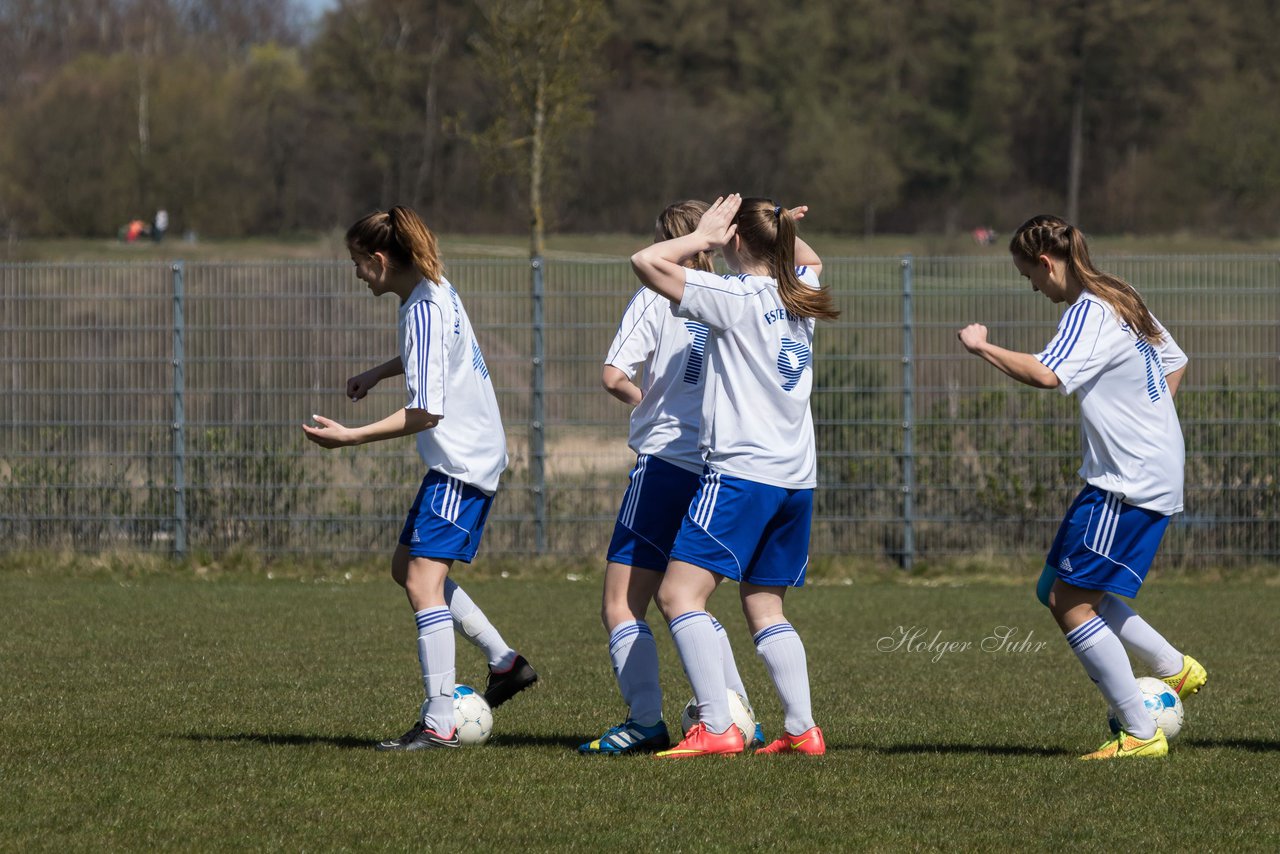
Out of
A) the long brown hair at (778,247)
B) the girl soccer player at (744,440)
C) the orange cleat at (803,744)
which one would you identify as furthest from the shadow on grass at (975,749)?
the long brown hair at (778,247)

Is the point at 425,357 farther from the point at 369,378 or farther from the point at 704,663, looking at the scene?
the point at 704,663

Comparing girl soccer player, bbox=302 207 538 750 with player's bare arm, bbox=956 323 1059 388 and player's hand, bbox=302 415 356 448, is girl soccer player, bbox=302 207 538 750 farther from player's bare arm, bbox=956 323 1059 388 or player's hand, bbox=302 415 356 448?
player's bare arm, bbox=956 323 1059 388

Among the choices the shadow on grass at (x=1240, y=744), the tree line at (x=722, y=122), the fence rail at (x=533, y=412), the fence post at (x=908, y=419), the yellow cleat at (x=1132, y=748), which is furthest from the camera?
the tree line at (x=722, y=122)

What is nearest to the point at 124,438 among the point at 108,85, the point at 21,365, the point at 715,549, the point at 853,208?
the point at 21,365

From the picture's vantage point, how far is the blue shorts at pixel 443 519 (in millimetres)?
5918

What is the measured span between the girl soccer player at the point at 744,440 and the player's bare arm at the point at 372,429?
0.92m

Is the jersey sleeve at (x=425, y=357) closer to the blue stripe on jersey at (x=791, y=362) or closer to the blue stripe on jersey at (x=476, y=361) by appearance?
the blue stripe on jersey at (x=476, y=361)

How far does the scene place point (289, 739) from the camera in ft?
20.9

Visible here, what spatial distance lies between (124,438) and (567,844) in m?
10.2

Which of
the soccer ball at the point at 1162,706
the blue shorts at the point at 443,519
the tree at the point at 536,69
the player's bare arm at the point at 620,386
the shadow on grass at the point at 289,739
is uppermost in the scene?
the tree at the point at 536,69

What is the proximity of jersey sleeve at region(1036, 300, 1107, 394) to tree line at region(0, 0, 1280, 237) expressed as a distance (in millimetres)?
37967

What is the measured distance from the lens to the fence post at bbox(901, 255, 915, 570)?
44.6 ft

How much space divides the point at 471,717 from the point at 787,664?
48.0 inches

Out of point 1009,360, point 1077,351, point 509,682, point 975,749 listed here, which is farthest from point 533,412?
point 1009,360
